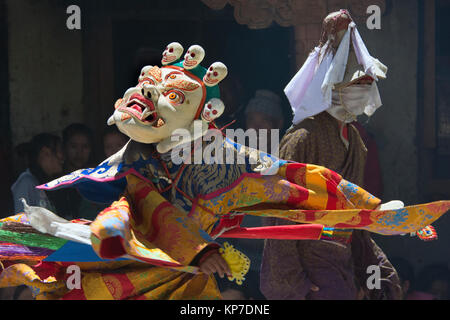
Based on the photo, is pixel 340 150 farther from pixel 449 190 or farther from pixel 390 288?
pixel 449 190

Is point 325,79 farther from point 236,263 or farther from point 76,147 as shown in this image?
point 76,147

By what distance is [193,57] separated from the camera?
12.2 ft

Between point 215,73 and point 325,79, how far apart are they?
3.00ft

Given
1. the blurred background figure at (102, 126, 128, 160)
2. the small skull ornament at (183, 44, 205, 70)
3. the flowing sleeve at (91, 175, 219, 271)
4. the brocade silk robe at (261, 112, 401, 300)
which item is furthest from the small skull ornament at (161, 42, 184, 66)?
the blurred background figure at (102, 126, 128, 160)

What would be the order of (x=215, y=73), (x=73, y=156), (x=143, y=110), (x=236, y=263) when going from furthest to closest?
(x=73, y=156)
(x=215, y=73)
(x=143, y=110)
(x=236, y=263)

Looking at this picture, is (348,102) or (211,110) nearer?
(211,110)

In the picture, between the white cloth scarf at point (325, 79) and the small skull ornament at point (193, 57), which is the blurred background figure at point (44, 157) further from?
the small skull ornament at point (193, 57)

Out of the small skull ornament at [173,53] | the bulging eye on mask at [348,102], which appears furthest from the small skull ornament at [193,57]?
the bulging eye on mask at [348,102]

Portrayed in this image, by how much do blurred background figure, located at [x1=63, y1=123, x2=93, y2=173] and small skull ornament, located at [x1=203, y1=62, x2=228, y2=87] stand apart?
261 cm

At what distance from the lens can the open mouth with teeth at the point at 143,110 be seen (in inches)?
140

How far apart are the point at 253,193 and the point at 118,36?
313 cm

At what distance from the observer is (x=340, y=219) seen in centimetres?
378

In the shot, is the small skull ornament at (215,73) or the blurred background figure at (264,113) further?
the blurred background figure at (264,113)

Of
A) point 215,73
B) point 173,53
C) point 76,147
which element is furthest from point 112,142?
point 215,73
